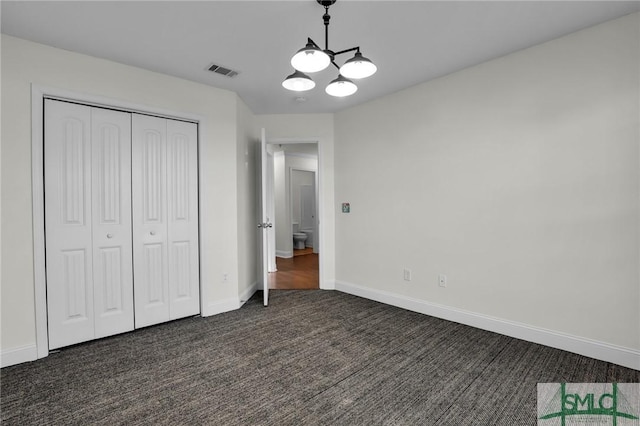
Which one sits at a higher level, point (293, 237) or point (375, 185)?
point (375, 185)

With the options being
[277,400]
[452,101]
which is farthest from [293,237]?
[277,400]

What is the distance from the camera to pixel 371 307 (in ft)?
12.9

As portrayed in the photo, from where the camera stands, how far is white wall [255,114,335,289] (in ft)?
15.5

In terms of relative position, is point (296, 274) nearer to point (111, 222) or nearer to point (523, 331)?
point (111, 222)

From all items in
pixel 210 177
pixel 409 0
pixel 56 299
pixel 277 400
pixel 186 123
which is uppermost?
pixel 409 0

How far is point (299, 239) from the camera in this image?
8.60 m

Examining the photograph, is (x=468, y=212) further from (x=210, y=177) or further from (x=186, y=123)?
(x=186, y=123)

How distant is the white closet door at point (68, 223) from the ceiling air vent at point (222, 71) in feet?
3.90

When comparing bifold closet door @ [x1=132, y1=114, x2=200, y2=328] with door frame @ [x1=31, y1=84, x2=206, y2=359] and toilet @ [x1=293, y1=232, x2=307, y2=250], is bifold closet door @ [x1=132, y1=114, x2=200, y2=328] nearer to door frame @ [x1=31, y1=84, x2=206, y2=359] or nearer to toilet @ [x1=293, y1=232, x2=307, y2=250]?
door frame @ [x1=31, y1=84, x2=206, y2=359]

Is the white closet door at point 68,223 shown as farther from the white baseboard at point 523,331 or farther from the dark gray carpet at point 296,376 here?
the white baseboard at point 523,331

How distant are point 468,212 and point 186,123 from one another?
10.4 feet

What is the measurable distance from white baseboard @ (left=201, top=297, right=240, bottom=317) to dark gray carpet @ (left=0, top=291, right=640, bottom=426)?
0.31 metres

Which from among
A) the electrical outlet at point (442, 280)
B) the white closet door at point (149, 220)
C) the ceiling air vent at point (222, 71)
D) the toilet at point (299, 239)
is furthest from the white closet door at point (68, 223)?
the toilet at point (299, 239)

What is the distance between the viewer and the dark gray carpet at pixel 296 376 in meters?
1.92
